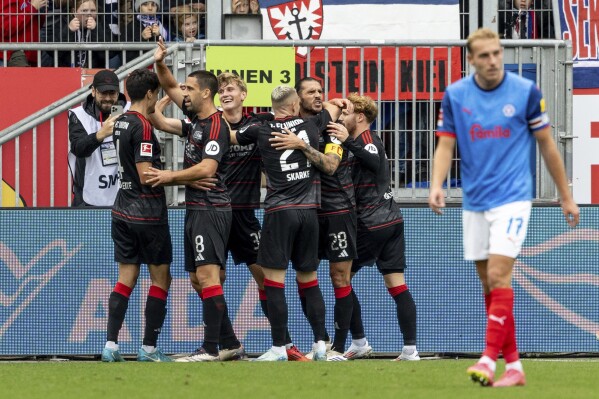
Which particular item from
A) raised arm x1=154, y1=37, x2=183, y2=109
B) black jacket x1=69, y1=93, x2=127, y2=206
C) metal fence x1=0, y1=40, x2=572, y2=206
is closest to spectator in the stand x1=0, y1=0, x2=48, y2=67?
metal fence x1=0, y1=40, x2=572, y2=206

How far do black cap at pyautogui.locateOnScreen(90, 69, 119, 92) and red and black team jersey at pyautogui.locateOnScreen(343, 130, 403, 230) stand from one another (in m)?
2.31

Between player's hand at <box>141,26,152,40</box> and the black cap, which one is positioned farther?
player's hand at <box>141,26,152,40</box>

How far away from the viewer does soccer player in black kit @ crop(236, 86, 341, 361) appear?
444 inches

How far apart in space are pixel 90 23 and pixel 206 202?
404 centimetres

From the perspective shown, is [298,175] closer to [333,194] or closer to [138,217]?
[333,194]

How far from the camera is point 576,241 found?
13.2 m

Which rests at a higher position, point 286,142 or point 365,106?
point 365,106

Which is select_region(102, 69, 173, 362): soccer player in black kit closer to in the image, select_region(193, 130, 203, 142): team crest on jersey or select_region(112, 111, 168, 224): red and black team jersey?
select_region(112, 111, 168, 224): red and black team jersey

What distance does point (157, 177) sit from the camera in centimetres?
1119

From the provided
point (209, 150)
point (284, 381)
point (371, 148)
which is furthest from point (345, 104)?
point (284, 381)

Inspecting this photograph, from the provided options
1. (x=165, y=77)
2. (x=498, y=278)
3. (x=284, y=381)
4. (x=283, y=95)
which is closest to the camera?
(x=498, y=278)

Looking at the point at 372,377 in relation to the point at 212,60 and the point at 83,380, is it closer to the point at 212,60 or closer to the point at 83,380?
the point at 83,380

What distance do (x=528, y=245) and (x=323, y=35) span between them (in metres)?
3.73

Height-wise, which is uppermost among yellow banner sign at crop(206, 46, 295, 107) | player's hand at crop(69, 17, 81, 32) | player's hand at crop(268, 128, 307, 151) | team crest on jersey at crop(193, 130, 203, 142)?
player's hand at crop(69, 17, 81, 32)
